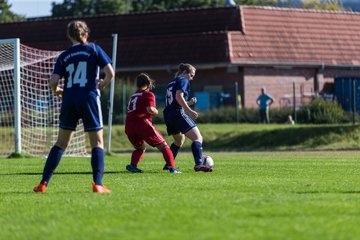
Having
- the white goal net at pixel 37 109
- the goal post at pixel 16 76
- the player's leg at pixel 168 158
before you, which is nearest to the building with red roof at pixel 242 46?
the white goal net at pixel 37 109

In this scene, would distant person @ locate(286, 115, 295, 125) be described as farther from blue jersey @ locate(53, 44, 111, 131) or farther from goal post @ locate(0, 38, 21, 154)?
blue jersey @ locate(53, 44, 111, 131)

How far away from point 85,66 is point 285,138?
2187cm

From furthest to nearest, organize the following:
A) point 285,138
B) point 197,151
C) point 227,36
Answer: point 227,36, point 285,138, point 197,151

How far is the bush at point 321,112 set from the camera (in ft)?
124

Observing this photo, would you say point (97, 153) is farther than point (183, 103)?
No

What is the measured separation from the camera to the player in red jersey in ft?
52.4

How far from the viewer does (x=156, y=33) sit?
49156 millimetres

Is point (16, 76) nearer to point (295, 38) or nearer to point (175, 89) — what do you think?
point (175, 89)

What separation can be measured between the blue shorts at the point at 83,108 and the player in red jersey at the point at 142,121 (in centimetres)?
443

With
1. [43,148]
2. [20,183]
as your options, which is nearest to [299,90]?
[43,148]

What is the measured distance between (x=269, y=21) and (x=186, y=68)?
32.3m

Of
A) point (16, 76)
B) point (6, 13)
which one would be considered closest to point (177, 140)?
point (16, 76)

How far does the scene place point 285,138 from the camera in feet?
107

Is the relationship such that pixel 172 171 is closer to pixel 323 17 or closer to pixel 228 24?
pixel 228 24
